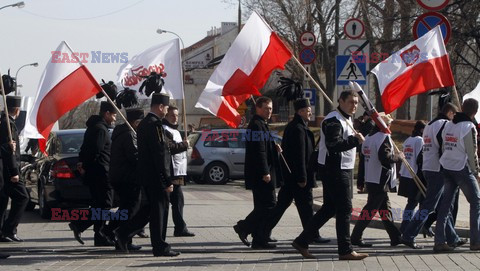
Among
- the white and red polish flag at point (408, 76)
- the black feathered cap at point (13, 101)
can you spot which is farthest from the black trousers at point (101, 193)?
the white and red polish flag at point (408, 76)

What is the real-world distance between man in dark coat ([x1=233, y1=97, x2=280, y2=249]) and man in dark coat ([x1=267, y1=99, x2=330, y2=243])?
0.13 meters

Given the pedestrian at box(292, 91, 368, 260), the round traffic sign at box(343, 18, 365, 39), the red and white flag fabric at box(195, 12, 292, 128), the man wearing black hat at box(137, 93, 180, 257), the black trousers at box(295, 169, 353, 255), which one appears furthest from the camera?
the round traffic sign at box(343, 18, 365, 39)

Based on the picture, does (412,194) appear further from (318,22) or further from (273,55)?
(318,22)

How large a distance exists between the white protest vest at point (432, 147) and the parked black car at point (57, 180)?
526 cm

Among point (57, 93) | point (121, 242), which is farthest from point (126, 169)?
point (57, 93)

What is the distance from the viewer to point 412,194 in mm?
12094

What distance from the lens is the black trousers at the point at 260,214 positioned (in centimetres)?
1116

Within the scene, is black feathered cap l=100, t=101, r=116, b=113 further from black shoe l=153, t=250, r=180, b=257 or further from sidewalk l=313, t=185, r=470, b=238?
sidewalk l=313, t=185, r=470, b=238

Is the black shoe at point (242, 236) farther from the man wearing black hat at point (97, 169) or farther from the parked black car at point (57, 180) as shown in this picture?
the parked black car at point (57, 180)

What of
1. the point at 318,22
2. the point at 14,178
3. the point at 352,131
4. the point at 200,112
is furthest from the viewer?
the point at 200,112

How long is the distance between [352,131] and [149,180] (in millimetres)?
2243

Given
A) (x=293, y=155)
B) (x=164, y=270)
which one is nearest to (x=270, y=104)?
(x=293, y=155)

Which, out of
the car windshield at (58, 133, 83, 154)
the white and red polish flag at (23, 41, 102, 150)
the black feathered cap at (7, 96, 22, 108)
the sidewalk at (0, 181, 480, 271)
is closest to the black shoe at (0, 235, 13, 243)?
the sidewalk at (0, 181, 480, 271)

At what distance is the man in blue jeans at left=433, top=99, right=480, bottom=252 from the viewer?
34.6 ft
